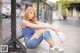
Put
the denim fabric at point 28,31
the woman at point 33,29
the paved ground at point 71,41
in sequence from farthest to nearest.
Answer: the paved ground at point 71,41, the denim fabric at point 28,31, the woman at point 33,29

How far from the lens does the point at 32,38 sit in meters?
6.27

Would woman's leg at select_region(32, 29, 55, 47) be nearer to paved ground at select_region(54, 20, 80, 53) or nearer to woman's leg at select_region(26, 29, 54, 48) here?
woman's leg at select_region(26, 29, 54, 48)

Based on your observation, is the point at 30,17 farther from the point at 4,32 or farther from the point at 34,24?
the point at 4,32

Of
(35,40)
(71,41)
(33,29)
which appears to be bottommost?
(71,41)

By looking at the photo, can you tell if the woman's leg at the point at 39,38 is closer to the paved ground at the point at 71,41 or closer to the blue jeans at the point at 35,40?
the blue jeans at the point at 35,40

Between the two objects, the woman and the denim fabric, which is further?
the denim fabric

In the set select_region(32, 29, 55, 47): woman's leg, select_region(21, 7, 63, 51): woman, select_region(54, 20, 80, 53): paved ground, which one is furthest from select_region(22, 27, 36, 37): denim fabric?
select_region(54, 20, 80, 53): paved ground

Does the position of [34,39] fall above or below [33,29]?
below

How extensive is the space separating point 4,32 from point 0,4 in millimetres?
1956

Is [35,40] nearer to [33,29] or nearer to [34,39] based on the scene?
[34,39]

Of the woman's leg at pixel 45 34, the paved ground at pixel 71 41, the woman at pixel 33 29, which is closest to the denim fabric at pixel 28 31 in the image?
the woman at pixel 33 29

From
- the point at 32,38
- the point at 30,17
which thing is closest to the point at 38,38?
the point at 32,38

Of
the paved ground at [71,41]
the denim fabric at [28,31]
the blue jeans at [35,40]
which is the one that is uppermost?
the denim fabric at [28,31]

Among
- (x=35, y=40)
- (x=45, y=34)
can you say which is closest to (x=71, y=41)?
(x=35, y=40)
